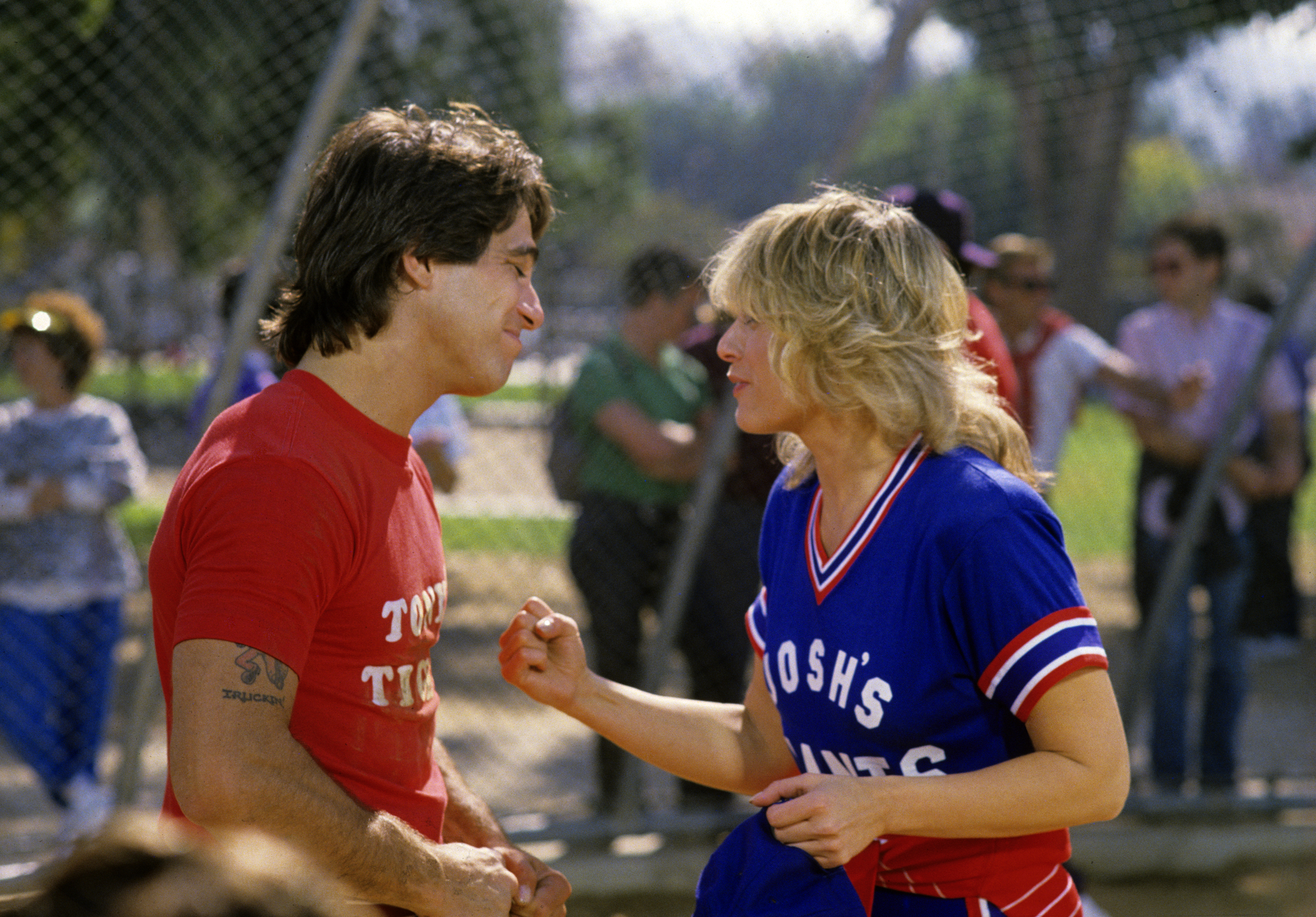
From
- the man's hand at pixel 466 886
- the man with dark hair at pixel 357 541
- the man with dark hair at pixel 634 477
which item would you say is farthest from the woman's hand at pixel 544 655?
the man with dark hair at pixel 634 477

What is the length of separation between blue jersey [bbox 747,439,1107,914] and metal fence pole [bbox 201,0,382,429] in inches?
79.8

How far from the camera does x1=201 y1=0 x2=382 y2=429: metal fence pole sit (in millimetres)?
3086

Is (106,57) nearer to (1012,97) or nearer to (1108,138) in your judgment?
(1012,97)

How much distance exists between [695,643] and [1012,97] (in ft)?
8.57

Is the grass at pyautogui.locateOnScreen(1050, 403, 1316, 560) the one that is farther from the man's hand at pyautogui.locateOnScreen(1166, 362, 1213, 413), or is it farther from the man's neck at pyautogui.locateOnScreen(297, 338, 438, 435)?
the man's neck at pyautogui.locateOnScreen(297, 338, 438, 435)

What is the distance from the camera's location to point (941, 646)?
160 centimetres

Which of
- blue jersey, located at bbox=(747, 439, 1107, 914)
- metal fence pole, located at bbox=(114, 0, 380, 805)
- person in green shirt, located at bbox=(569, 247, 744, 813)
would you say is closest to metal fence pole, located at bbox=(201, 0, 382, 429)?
metal fence pole, located at bbox=(114, 0, 380, 805)

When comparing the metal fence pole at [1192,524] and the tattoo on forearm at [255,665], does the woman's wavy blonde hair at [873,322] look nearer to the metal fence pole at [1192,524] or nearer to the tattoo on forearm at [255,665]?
the tattoo on forearm at [255,665]

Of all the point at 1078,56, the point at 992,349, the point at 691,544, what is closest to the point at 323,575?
the point at 992,349

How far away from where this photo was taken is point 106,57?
4188mm

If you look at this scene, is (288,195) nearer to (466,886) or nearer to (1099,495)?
(466,886)

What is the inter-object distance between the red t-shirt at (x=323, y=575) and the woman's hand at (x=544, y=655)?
0.16 metres

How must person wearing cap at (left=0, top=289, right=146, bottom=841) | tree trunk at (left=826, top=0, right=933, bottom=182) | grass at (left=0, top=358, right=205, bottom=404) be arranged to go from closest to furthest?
1. tree trunk at (left=826, top=0, right=933, bottom=182)
2. person wearing cap at (left=0, top=289, right=146, bottom=841)
3. grass at (left=0, top=358, right=205, bottom=404)

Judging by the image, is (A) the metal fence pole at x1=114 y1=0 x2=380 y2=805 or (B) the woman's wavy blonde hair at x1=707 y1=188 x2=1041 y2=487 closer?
(B) the woman's wavy blonde hair at x1=707 y1=188 x2=1041 y2=487
